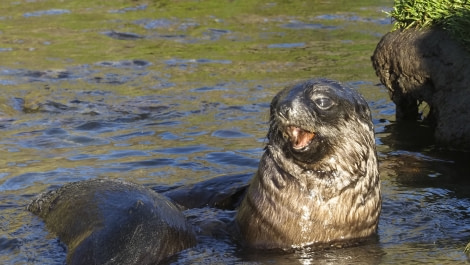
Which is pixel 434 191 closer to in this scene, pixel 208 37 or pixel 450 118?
pixel 450 118

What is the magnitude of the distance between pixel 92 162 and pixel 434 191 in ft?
9.84

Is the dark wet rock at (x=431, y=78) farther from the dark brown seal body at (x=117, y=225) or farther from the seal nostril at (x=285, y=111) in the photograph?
the dark brown seal body at (x=117, y=225)

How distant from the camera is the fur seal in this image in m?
5.79

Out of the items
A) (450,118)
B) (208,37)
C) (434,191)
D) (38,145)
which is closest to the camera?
(434,191)

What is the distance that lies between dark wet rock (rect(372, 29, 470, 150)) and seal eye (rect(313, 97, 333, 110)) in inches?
94.6

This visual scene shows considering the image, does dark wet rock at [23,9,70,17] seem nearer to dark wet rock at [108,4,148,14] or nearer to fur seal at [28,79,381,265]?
dark wet rock at [108,4,148,14]

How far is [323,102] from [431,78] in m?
2.90

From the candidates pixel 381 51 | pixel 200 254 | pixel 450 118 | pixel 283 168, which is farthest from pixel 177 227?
pixel 381 51

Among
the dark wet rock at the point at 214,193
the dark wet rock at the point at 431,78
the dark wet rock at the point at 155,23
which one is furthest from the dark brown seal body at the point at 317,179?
the dark wet rock at the point at 155,23

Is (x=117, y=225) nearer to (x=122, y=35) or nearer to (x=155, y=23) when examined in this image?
(x=122, y=35)

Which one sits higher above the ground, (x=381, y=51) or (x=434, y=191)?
(x=381, y=51)

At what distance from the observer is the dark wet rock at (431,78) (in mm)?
8109

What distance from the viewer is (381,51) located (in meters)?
9.09

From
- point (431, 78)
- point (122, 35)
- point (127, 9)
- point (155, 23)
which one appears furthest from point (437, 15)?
point (127, 9)
